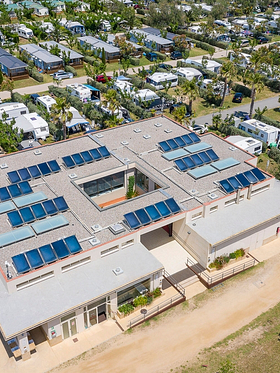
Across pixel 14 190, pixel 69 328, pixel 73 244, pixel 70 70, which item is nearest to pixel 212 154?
pixel 73 244

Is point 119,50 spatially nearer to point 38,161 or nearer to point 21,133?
point 21,133

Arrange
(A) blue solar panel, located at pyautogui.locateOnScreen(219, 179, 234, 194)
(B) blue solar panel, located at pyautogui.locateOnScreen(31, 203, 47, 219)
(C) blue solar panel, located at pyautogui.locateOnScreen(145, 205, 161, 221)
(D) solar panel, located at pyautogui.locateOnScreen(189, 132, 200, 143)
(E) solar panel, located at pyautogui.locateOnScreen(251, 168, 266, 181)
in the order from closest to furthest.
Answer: (B) blue solar panel, located at pyautogui.locateOnScreen(31, 203, 47, 219) → (C) blue solar panel, located at pyautogui.locateOnScreen(145, 205, 161, 221) → (A) blue solar panel, located at pyautogui.locateOnScreen(219, 179, 234, 194) → (E) solar panel, located at pyautogui.locateOnScreen(251, 168, 266, 181) → (D) solar panel, located at pyautogui.locateOnScreen(189, 132, 200, 143)

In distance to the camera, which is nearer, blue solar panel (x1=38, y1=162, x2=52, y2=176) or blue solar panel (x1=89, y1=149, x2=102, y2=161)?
blue solar panel (x1=38, y1=162, x2=52, y2=176)

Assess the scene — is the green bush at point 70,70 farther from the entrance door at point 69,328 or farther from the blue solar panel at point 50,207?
the entrance door at point 69,328

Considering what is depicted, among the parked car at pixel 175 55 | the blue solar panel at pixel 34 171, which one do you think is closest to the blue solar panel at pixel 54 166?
the blue solar panel at pixel 34 171

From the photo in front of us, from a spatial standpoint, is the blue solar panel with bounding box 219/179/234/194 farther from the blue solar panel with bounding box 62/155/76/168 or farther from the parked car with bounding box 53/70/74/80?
the parked car with bounding box 53/70/74/80

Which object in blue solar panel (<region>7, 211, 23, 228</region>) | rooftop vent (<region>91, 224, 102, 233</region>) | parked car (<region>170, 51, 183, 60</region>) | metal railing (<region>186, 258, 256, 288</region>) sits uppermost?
blue solar panel (<region>7, 211, 23, 228</region>)

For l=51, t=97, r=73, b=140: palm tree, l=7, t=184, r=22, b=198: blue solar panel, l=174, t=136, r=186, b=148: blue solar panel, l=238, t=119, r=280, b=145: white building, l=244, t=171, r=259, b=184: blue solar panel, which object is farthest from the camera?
l=238, t=119, r=280, b=145: white building

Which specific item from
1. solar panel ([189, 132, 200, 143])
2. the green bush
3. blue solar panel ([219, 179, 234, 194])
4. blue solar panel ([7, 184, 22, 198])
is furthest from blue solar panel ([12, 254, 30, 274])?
the green bush
